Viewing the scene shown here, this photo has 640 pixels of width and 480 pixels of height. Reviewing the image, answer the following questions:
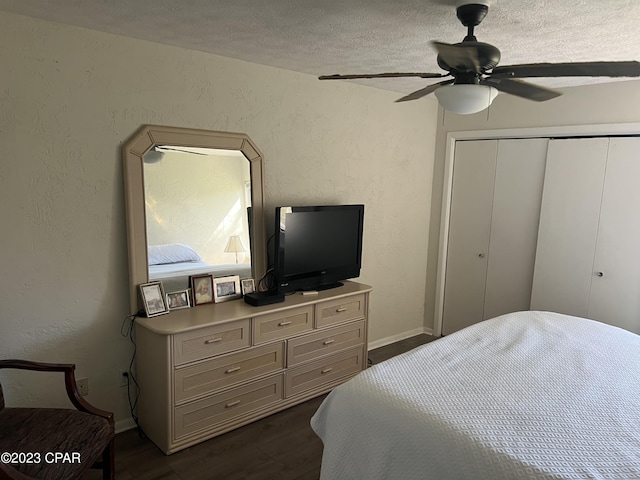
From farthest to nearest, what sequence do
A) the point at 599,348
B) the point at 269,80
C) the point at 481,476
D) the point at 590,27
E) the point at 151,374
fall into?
the point at 269,80
the point at 151,374
the point at 599,348
the point at 590,27
the point at 481,476

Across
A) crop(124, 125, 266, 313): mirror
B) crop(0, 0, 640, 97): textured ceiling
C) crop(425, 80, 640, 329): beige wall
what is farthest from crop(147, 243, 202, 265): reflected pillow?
crop(425, 80, 640, 329): beige wall

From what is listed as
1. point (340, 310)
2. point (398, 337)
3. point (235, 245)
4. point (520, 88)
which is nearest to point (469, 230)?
point (398, 337)

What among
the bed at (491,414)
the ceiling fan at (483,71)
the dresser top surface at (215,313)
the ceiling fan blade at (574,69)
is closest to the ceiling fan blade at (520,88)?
the ceiling fan at (483,71)

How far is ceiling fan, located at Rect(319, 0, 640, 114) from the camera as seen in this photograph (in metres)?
1.66

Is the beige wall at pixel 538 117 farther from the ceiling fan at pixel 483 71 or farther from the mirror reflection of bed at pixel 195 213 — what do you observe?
the mirror reflection of bed at pixel 195 213

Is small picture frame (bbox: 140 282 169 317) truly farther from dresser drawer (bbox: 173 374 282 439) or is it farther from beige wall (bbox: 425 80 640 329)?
beige wall (bbox: 425 80 640 329)

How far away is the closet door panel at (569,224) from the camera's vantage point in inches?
141

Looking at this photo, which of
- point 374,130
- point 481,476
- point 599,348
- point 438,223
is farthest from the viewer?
point 438,223

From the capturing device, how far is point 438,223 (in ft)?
15.0

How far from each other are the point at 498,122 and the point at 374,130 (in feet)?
3.78

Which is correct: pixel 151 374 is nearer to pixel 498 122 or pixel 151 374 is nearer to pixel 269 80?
pixel 269 80

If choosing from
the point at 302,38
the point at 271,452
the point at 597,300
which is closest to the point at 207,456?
the point at 271,452

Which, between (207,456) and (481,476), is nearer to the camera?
(481,476)

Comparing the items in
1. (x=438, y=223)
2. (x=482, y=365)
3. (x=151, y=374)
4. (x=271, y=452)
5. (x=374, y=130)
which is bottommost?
(x=271, y=452)
